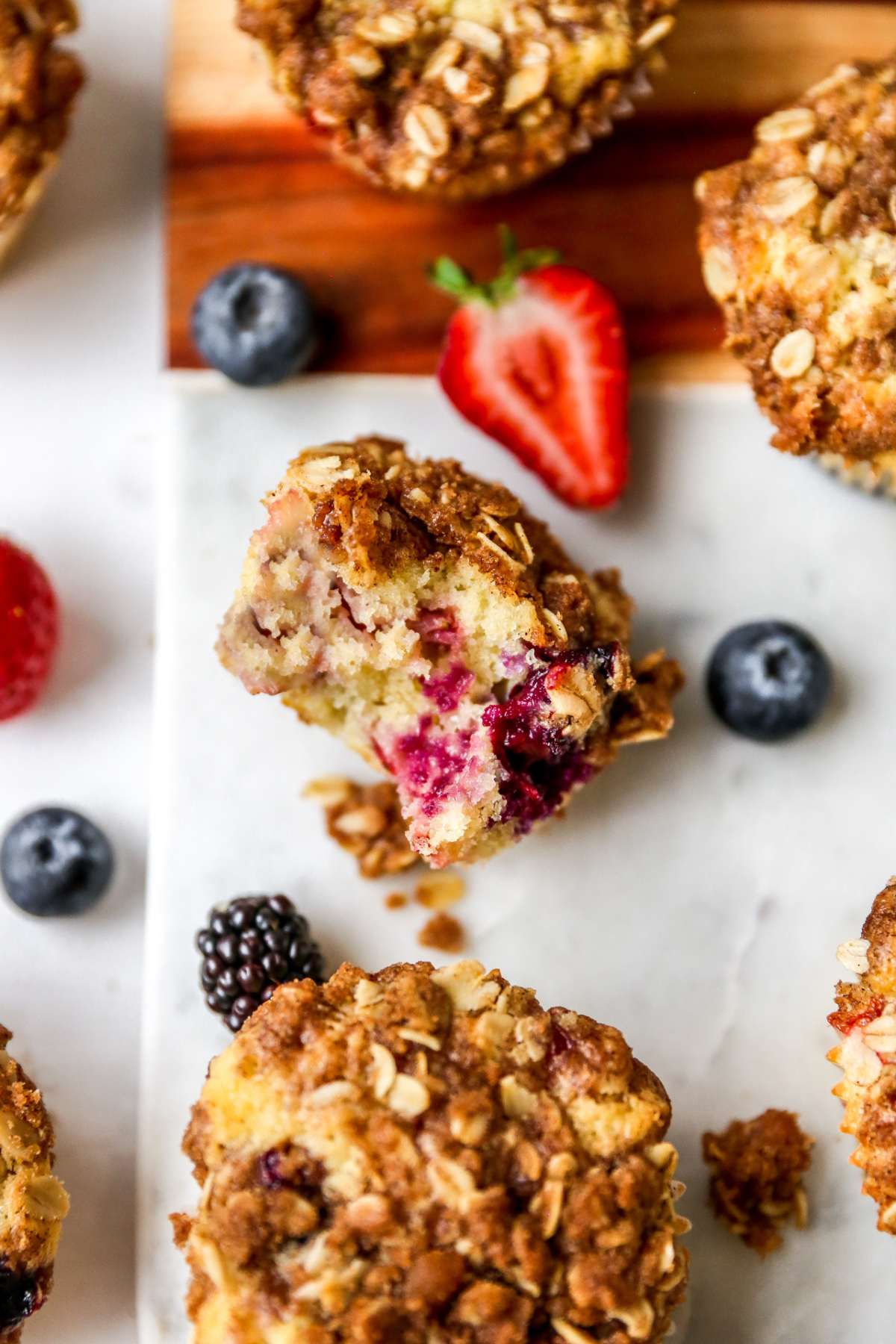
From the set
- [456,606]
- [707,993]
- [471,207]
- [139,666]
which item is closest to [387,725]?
[456,606]

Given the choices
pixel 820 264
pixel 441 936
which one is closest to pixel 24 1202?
pixel 441 936

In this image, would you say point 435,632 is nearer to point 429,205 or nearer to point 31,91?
point 429,205

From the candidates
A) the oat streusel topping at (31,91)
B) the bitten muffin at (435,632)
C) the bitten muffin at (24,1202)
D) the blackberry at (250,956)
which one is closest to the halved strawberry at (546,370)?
the bitten muffin at (435,632)

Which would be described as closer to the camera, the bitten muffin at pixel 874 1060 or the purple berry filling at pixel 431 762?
the bitten muffin at pixel 874 1060

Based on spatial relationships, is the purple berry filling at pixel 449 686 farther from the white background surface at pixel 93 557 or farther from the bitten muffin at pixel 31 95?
the bitten muffin at pixel 31 95

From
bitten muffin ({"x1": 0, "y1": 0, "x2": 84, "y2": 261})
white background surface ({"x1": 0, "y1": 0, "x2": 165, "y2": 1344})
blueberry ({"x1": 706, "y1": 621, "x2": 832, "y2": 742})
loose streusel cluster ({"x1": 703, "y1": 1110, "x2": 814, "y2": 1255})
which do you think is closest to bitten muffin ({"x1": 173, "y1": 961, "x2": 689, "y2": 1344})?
loose streusel cluster ({"x1": 703, "y1": 1110, "x2": 814, "y2": 1255})

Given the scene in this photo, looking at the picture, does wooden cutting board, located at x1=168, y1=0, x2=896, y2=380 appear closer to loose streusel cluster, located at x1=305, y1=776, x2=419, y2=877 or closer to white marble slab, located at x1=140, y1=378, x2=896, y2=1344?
white marble slab, located at x1=140, y1=378, x2=896, y2=1344
